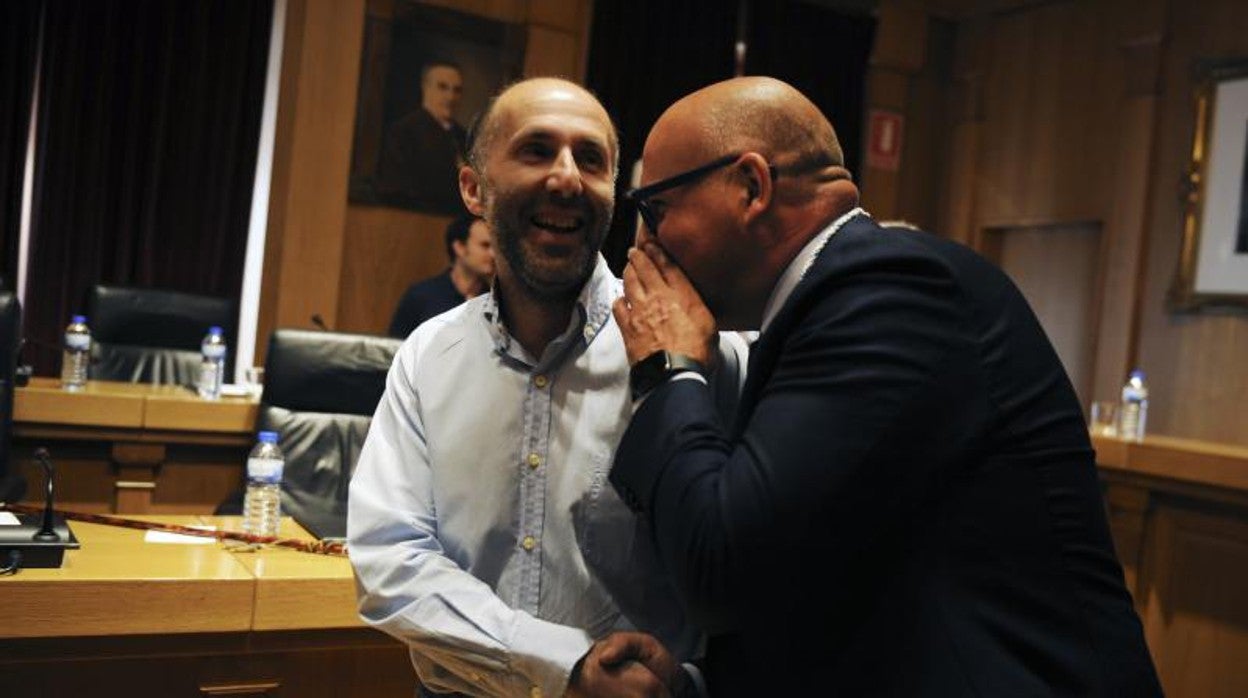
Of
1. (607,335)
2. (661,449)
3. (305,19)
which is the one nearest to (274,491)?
(607,335)

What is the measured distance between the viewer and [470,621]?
1226 millimetres

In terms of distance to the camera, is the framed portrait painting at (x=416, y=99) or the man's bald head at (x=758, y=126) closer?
the man's bald head at (x=758, y=126)

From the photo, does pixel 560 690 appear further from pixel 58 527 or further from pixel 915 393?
pixel 58 527

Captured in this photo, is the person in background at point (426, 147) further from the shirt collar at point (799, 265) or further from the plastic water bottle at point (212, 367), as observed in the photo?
the shirt collar at point (799, 265)

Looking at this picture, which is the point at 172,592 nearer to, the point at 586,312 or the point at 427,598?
the point at 427,598

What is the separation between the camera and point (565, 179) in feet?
4.35

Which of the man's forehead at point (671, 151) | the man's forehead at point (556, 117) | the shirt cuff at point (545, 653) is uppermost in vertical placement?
the man's forehead at point (556, 117)

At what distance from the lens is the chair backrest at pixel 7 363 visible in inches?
121

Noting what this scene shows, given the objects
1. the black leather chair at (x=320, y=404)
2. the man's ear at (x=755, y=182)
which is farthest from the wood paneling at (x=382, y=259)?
the man's ear at (x=755, y=182)

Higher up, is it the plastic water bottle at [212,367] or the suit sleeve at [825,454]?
the suit sleeve at [825,454]

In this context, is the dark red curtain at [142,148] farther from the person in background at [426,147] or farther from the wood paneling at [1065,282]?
the wood paneling at [1065,282]

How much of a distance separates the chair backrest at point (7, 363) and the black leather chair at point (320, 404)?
1.84 ft

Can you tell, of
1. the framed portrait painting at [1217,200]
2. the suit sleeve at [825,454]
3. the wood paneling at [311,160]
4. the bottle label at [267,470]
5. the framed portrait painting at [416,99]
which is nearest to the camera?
the suit sleeve at [825,454]

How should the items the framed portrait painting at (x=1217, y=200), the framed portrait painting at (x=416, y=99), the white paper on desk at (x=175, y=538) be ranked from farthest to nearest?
the framed portrait painting at (x=416, y=99) → the framed portrait painting at (x=1217, y=200) → the white paper on desk at (x=175, y=538)
